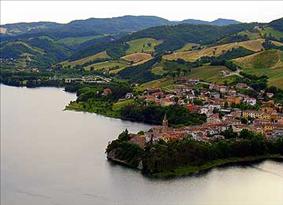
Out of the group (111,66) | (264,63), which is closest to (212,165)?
(264,63)

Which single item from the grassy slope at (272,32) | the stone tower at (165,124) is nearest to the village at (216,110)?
the stone tower at (165,124)

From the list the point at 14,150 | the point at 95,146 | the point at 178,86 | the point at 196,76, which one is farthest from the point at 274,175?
the point at 196,76

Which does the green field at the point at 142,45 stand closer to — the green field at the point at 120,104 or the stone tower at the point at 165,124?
the green field at the point at 120,104

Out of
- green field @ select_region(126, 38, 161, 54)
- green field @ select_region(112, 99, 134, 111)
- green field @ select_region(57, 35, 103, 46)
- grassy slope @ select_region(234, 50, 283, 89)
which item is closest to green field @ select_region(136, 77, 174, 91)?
green field @ select_region(112, 99, 134, 111)

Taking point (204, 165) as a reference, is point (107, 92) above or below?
below

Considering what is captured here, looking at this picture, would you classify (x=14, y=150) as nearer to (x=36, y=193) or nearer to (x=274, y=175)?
(x=36, y=193)

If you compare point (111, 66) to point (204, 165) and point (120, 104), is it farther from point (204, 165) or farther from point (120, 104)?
point (204, 165)
